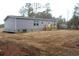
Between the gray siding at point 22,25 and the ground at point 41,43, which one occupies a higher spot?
the gray siding at point 22,25

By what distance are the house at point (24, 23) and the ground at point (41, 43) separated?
0.07 metres

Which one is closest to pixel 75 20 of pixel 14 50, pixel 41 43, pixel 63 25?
pixel 63 25

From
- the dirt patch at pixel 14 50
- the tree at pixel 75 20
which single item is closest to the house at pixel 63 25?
the tree at pixel 75 20

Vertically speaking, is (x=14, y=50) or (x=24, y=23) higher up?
(x=24, y=23)

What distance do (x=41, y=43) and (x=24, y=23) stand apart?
1.14 ft

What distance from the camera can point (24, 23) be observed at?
2037mm

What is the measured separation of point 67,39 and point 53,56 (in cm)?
30

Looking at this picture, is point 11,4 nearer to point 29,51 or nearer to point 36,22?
point 36,22

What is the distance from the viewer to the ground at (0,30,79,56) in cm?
204

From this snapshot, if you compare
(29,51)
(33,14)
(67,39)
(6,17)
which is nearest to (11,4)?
(6,17)

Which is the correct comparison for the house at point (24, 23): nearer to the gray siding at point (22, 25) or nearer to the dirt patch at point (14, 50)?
the gray siding at point (22, 25)

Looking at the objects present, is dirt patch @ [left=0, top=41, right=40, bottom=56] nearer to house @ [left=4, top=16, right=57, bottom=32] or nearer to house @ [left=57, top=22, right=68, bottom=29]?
house @ [left=4, top=16, right=57, bottom=32]

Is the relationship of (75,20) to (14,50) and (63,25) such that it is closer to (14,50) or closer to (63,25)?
(63,25)

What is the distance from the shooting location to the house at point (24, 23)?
6.63ft
